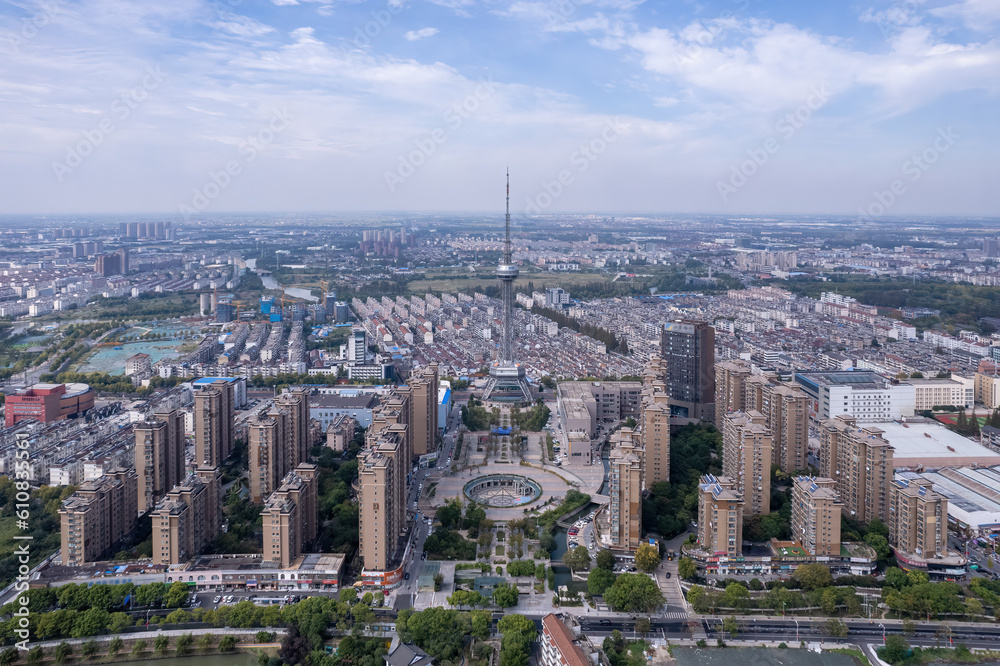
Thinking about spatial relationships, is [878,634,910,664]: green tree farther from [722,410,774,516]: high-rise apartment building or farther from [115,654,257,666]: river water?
[115,654,257,666]: river water

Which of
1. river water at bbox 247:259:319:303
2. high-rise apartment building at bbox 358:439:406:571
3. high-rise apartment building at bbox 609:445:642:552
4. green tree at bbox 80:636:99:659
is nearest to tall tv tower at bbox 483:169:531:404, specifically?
high-rise apartment building at bbox 609:445:642:552

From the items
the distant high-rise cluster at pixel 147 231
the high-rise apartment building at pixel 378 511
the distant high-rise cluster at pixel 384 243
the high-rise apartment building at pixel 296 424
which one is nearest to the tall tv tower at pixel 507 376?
the high-rise apartment building at pixel 296 424

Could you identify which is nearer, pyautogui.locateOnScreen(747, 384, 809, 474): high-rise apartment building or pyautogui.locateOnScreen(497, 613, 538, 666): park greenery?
pyautogui.locateOnScreen(497, 613, 538, 666): park greenery

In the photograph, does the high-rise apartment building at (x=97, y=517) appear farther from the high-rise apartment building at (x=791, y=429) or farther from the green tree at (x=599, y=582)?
the high-rise apartment building at (x=791, y=429)

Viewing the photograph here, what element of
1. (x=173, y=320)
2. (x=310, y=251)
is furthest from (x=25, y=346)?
(x=310, y=251)

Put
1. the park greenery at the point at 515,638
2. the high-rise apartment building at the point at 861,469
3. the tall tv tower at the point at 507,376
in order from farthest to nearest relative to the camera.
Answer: the tall tv tower at the point at 507,376 < the high-rise apartment building at the point at 861,469 < the park greenery at the point at 515,638

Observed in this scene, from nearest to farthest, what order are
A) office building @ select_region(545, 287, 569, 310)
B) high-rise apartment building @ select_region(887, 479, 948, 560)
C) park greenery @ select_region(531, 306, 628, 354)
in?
high-rise apartment building @ select_region(887, 479, 948, 560)
park greenery @ select_region(531, 306, 628, 354)
office building @ select_region(545, 287, 569, 310)
